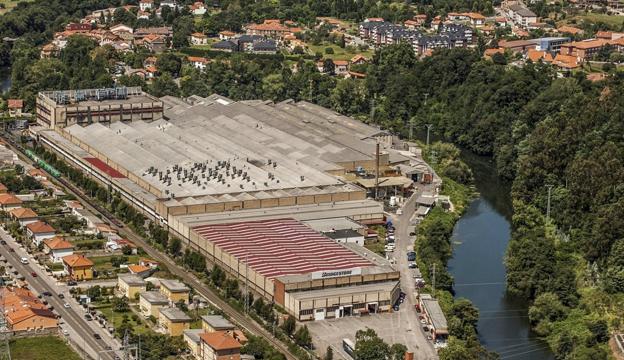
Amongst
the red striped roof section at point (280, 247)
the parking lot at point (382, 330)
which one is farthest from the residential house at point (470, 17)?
the parking lot at point (382, 330)

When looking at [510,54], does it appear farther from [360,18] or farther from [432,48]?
[360,18]

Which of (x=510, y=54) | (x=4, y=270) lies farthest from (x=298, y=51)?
(x=4, y=270)

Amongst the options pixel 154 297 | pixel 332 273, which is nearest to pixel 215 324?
pixel 154 297

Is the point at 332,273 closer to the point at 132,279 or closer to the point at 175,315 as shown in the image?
the point at 175,315

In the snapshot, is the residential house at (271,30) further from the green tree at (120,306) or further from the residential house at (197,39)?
the green tree at (120,306)

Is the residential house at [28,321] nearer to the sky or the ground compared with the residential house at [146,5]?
nearer to the sky
